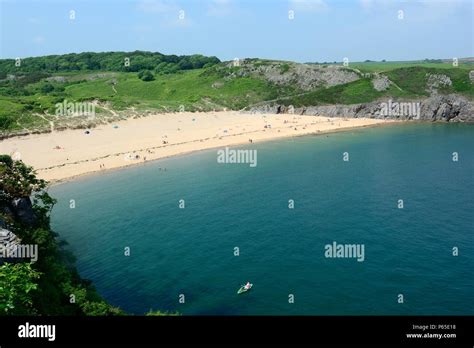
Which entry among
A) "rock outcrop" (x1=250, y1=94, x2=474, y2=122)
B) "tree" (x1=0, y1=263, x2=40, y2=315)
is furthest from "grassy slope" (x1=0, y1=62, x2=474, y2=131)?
"tree" (x1=0, y1=263, x2=40, y2=315)

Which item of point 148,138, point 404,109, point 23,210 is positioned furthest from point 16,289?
point 404,109

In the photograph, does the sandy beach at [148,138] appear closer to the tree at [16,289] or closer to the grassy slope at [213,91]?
the grassy slope at [213,91]

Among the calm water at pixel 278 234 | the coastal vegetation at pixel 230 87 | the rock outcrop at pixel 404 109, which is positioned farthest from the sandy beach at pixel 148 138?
the coastal vegetation at pixel 230 87

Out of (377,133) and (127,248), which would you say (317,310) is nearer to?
(127,248)

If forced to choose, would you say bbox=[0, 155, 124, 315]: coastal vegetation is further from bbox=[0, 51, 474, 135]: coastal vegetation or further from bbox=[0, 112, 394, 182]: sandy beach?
bbox=[0, 51, 474, 135]: coastal vegetation

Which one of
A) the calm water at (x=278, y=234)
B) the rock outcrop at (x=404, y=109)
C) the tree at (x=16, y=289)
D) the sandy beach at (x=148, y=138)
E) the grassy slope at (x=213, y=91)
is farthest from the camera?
the grassy slope at (x=213, y=91)

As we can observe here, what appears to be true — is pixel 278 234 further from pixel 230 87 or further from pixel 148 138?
pixel 230 87
